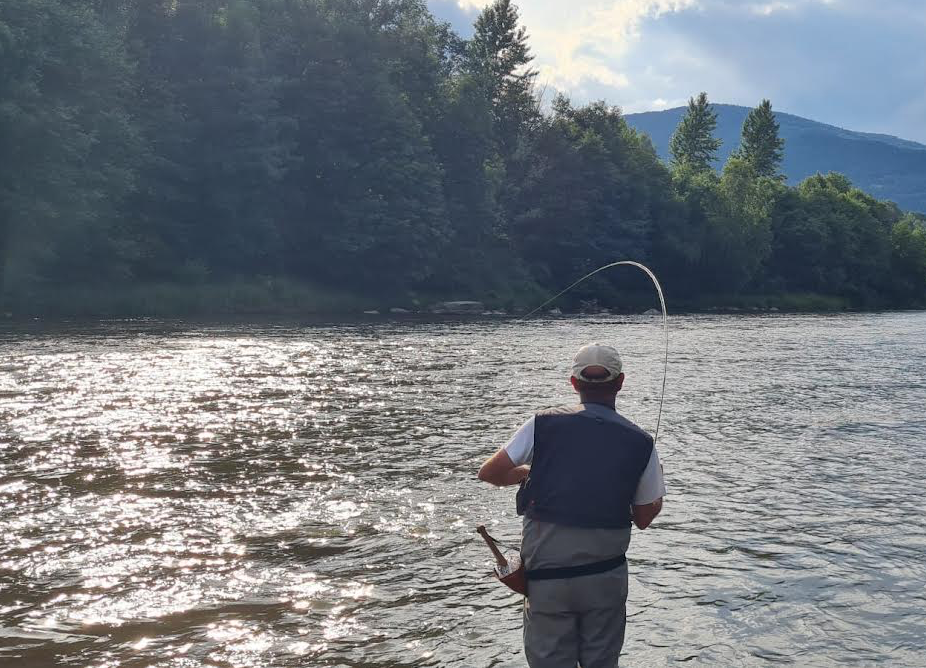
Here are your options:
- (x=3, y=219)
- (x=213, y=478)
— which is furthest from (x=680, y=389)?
(x=3, y=219)

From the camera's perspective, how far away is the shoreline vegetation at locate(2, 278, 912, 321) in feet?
138

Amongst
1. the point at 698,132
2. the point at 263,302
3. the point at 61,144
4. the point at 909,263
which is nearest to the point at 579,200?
the point at 263,302

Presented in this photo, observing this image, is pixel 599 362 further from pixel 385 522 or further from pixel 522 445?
pixel 385 522

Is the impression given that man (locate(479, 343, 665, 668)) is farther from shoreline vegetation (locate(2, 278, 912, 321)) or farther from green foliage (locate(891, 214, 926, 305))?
green foliage (locate(891, 214, 926, 305))

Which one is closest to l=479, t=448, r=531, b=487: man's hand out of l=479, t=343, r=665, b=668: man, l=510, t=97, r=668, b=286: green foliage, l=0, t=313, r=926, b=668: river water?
l=479, t=343, r=665, b=668: man

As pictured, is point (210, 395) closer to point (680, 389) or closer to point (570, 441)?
point (680, 389)

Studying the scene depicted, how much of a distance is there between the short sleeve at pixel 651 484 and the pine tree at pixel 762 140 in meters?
144

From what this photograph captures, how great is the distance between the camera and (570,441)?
4.93 metres

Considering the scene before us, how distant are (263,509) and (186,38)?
4847cm

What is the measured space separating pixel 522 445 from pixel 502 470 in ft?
0.63

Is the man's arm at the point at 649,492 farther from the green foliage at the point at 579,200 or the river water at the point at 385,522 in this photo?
the green foliage at the point at 579,200

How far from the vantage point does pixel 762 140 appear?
472ft

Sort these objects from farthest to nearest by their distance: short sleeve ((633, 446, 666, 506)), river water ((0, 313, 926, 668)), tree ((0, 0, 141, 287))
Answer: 1. tree ((0, 0, 141, 287))
2. river water ((0, 313, 926, 668))
3. short sleeve ((633, 446, 666, 506))

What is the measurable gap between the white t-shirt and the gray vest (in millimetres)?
35
